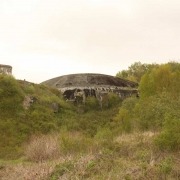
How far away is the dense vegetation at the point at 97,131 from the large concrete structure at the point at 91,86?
3.40 ft

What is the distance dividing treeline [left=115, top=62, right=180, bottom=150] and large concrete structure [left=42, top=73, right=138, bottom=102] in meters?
8.36

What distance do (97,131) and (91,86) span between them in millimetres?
14893

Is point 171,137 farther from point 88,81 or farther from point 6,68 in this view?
point 6,68

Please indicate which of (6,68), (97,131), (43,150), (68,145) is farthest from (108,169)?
(6,68)

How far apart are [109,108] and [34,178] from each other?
1045 inches

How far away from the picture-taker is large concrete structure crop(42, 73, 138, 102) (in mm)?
40531

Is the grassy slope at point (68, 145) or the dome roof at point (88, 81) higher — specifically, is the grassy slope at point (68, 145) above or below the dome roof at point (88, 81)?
below

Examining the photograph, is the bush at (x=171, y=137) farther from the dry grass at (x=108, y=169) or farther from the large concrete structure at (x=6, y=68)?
the large concrete structure at (x=6, y=68)

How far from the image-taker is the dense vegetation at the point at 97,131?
1356 cm

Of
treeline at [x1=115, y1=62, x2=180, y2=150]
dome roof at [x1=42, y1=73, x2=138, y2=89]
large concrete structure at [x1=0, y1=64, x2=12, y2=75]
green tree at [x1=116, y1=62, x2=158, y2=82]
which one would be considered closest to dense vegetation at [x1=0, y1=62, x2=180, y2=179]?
treeline at [x1=115, y1=62, x2=180, y2=150]

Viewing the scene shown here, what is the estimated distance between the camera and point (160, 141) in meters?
16.7

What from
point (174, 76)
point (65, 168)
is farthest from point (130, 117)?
point (65, 168)

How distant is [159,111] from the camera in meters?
22.5

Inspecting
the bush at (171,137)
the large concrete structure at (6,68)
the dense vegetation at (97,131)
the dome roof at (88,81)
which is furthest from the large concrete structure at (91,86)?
the bush at (171,137)
